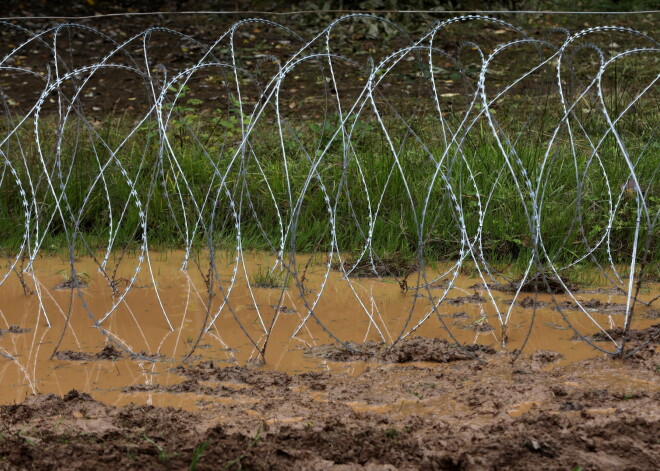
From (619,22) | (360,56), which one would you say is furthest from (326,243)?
(619,22)

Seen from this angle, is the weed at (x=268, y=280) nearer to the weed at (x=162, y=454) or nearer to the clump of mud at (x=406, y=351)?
the clump of mud at (x=406, y=351)

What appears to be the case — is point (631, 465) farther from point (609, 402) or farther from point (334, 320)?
point (334, 320)

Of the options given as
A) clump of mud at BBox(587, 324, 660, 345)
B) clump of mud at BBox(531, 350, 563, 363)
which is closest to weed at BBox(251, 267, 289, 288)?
clump of mud at BBox(531, 350, 563, 363)

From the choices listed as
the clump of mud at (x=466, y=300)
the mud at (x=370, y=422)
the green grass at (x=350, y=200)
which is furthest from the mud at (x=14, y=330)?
the clump of mud at (x=466, y=300)

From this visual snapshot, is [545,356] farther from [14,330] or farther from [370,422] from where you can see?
[14,330]

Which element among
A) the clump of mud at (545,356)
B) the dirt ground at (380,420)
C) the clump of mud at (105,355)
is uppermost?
the dirt ground at (380,420)

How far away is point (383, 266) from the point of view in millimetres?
6199

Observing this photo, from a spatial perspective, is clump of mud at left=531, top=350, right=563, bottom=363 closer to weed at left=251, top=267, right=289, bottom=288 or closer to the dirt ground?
the dirt ground

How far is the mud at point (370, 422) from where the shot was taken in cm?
318

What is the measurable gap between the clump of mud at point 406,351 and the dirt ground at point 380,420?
12 millimetres

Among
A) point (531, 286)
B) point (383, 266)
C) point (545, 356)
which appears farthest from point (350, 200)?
point (545, 356)

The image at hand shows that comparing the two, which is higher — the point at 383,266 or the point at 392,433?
the point at 392,433

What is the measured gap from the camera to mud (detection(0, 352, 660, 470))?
3182 mm

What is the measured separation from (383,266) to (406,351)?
5.22 feet
